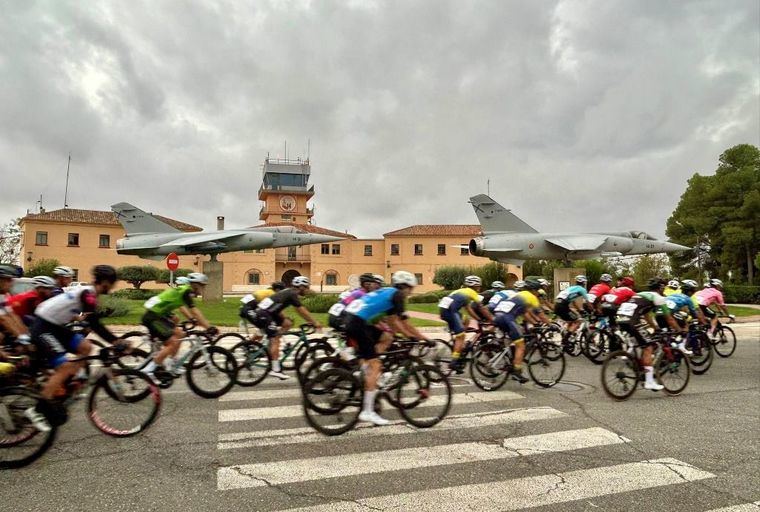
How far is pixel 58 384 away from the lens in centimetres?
487

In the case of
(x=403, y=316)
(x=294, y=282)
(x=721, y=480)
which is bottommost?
(x=721, y=480)

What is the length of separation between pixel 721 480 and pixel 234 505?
421 centimetres

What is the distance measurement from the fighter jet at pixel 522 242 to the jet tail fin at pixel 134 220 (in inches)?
755

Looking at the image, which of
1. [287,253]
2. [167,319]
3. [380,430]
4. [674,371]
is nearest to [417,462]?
[380,430]

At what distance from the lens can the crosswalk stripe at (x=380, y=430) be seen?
5.26 metres

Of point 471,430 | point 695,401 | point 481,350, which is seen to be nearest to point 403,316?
point 471,430

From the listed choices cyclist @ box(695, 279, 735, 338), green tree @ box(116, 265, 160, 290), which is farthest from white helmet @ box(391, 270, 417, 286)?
green tree @ box(116, 265, 160, 290)

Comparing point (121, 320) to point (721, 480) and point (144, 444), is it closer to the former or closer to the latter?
point (144, 444)

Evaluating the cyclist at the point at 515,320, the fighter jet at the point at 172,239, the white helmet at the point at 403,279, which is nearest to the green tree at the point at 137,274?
the fighter jet at the point at 172,239

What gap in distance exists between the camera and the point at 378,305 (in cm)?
569

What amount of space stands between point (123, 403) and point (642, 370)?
7.18 meters

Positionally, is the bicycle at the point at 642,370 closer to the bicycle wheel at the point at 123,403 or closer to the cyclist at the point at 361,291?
the cyclist at the point at 361,291

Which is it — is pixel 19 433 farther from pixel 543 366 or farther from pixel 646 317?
pixel 646 317

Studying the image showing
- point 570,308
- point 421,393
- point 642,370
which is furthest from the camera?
point 570,308
